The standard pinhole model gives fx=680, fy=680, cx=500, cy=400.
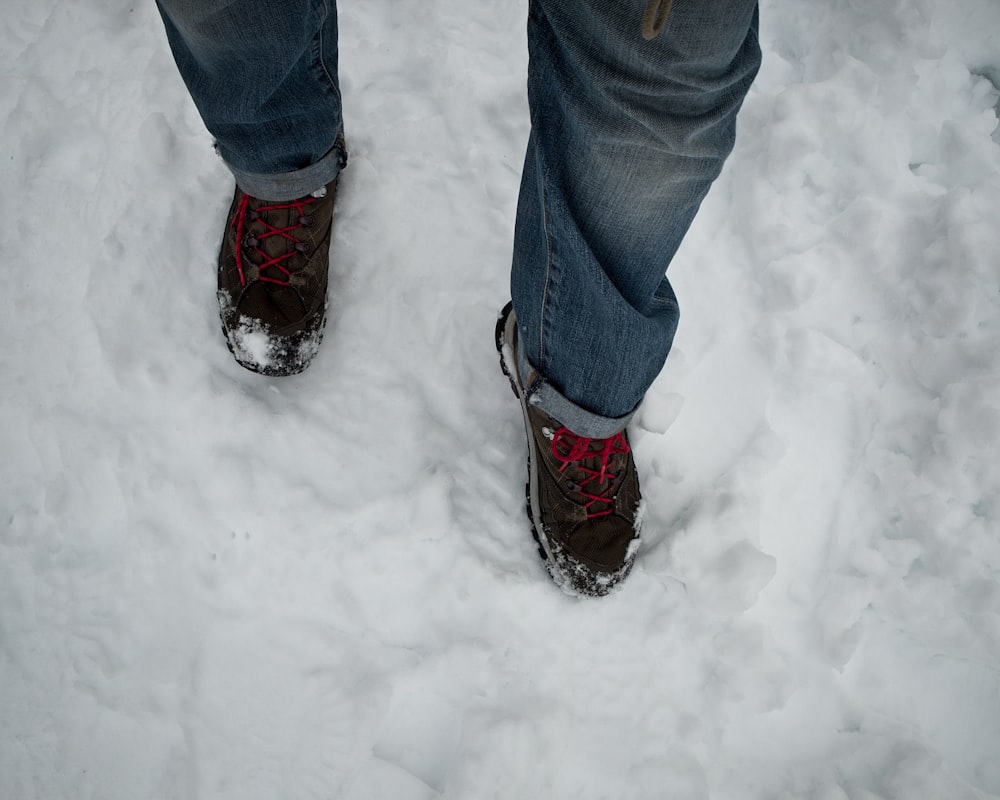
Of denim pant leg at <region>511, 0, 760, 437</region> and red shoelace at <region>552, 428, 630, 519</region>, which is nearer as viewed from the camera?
denim pant leg at <region>511, 0, 760, 437</region>

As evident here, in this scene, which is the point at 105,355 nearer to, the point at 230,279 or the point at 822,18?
the point at 230,279

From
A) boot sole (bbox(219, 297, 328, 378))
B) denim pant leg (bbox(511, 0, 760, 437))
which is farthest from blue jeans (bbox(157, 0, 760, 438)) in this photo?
boot sole (bbox(219, 297, 328, 378))

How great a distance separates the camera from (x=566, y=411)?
0.90 metres

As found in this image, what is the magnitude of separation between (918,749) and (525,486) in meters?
0.71

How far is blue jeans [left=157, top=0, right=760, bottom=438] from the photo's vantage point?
0.59 m

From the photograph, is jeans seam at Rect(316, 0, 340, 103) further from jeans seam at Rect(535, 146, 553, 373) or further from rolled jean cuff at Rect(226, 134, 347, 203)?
jeans seam at Rect(535, 146, 553, 373)

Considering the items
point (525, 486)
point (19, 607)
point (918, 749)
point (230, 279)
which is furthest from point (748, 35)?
point (19, 607)

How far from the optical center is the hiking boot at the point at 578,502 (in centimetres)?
101

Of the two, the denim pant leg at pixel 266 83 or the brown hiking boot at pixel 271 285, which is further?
the brown hiking boot at pixel 271 285

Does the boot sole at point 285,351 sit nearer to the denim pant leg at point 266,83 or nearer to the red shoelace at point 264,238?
the red shoelace at point 264,238

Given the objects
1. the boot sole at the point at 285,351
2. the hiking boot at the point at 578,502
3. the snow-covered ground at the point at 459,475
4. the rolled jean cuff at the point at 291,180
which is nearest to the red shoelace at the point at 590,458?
the hiking boot at the point at 578,502

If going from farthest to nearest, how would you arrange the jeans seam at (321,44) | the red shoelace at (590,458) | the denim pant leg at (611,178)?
the red shoelace at (590,458) < the jeans seam at (321,44) < the denim pant leg at (611,178)

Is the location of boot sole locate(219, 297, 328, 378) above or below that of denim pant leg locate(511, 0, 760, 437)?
below

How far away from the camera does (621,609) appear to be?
1.06 metres
